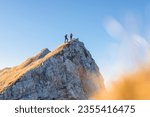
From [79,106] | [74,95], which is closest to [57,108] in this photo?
[79,106]

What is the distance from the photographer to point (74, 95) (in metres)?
89.8

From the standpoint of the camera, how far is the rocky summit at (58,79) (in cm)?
9025

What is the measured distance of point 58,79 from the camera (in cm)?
9275

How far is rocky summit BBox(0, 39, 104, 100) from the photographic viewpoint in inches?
3553

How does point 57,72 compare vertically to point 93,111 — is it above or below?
above

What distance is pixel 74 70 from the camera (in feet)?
312

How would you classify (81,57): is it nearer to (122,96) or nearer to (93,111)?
(122,96)

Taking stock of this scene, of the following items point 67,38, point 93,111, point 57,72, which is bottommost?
point 93,111

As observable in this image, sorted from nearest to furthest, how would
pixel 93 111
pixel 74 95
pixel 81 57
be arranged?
1. pixel 93 111
2. pixel 74 95
3. pixel 81 57

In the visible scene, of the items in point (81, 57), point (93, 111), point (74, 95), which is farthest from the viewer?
point (81, 57)

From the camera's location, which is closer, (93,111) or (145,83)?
(93,111)

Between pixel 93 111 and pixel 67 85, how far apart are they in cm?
5754

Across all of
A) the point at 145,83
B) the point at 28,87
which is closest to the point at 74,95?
the point at 28,87

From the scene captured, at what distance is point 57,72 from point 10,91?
12522 mm
